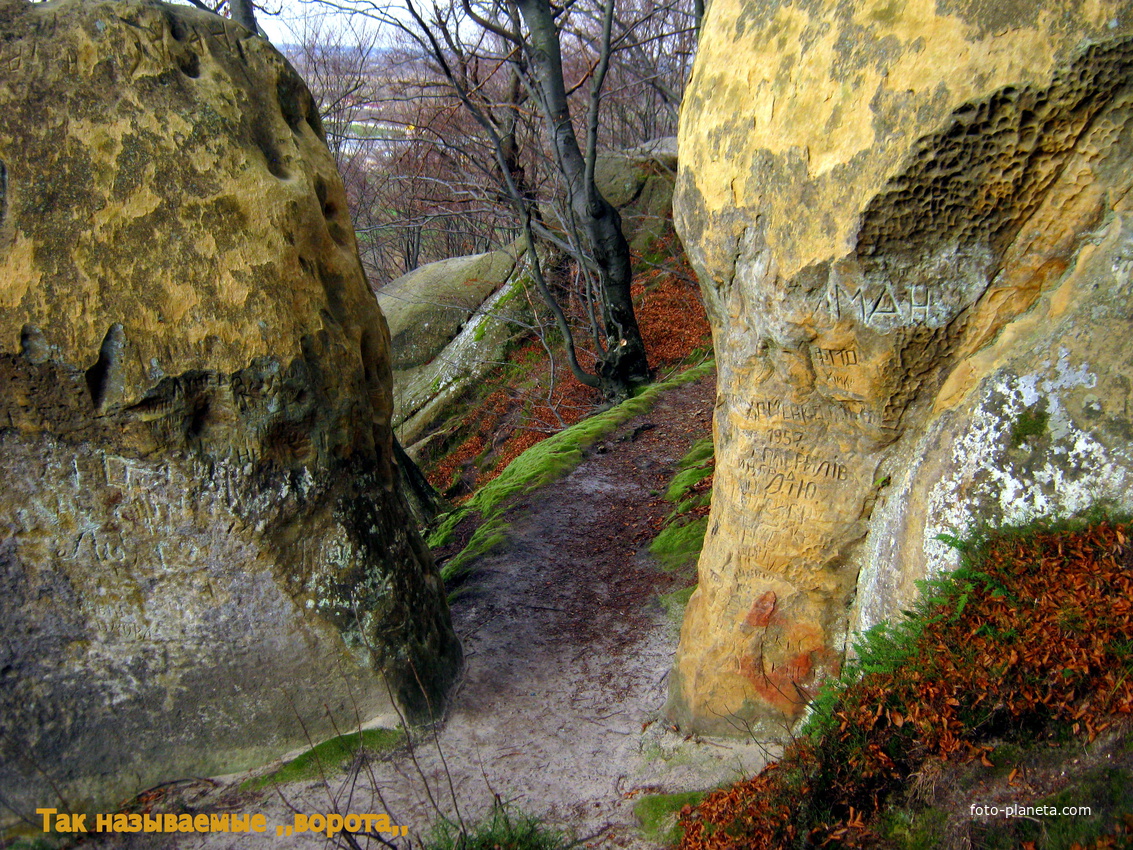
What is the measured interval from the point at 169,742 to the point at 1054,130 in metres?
5.05

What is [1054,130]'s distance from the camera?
2867 millimetres

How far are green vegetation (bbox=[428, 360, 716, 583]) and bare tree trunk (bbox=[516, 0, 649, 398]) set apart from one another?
0.85m

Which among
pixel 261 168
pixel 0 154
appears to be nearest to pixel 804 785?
pixel 261 168

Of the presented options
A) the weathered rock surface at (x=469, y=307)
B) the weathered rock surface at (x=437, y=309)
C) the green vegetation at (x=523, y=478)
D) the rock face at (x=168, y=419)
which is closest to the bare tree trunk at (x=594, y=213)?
the green vegetation at (x=523, y=478)

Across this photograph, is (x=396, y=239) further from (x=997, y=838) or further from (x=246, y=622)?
(x=997, y=838)

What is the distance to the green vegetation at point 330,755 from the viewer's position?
13.6ft

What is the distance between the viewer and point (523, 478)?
8.84 m

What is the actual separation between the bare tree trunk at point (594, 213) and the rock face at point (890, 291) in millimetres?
6581

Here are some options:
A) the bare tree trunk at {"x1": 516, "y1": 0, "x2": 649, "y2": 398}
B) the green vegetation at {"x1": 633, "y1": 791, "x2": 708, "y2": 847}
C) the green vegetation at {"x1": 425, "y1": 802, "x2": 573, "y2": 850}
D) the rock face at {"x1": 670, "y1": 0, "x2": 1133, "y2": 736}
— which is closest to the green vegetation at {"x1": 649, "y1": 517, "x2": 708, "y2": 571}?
the rock face at {"x1": 670, "y1": 0, "x2": 1133, "y2": 736}

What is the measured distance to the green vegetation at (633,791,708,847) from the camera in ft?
11.9

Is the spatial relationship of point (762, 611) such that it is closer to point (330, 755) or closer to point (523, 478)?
point (330, 755)
